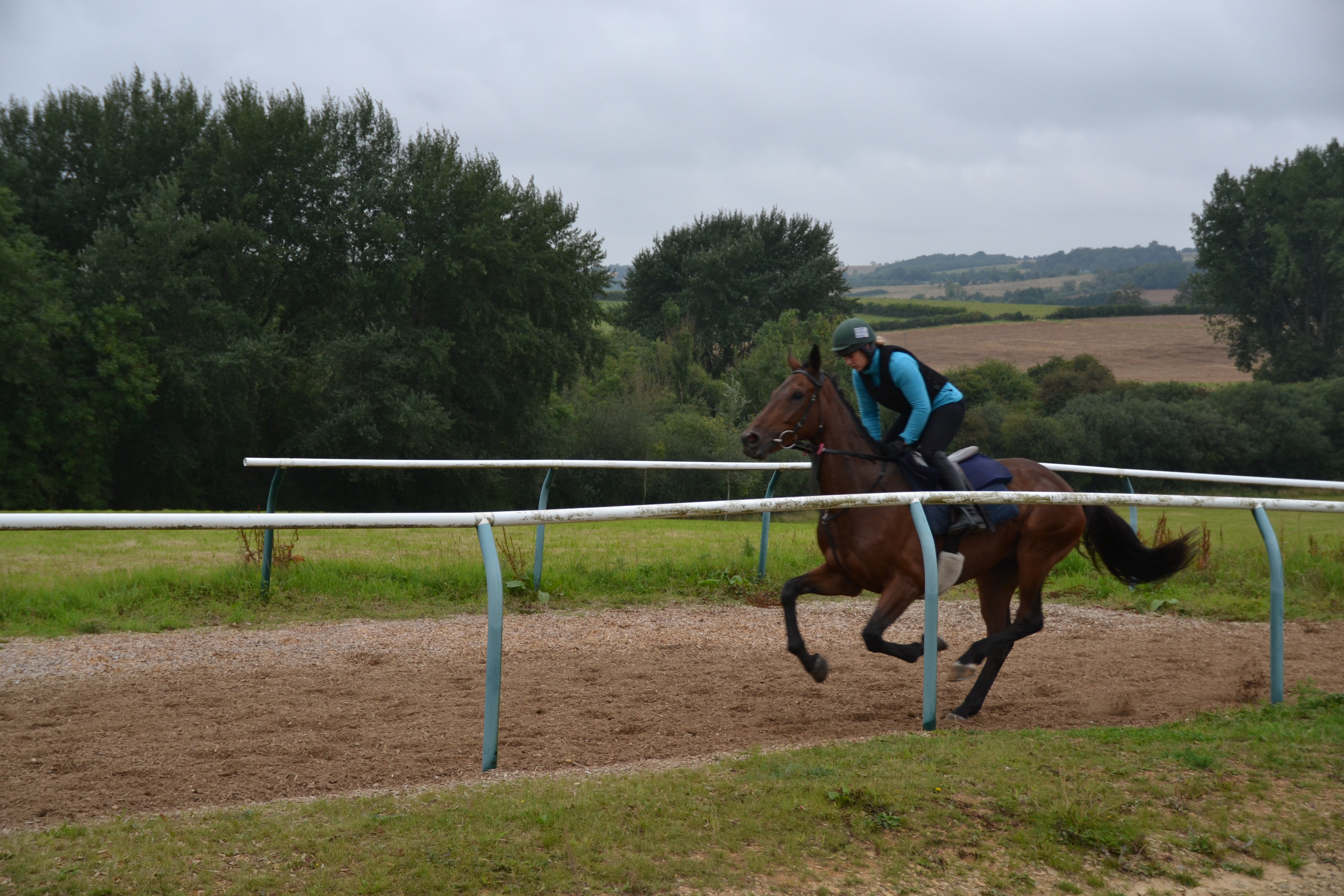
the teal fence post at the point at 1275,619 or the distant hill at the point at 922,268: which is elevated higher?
the distant hill at the point at 922,268

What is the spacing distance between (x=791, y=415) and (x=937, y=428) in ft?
3.00

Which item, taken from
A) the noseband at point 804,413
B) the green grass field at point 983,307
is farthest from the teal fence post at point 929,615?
the green grass field at point 983,307

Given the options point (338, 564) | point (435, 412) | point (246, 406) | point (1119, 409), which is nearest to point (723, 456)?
point (435, 412)

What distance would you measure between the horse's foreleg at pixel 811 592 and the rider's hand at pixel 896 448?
0.80m

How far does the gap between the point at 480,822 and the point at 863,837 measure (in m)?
1.32

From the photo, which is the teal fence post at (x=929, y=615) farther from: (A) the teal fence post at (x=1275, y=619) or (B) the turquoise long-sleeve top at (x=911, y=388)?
(A) the teal fence post at (x=1275, y=619)

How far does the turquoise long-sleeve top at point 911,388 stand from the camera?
5.81 m

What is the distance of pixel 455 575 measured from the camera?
29.8 feet

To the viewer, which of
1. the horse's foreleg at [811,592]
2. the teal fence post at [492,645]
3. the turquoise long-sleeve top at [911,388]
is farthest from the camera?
the turquoise long-sleeve top at [911,388]

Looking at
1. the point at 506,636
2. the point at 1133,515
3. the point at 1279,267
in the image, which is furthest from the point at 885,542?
the point at 1279,267

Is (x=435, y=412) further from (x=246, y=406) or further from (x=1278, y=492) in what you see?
(x=1278, y=492)

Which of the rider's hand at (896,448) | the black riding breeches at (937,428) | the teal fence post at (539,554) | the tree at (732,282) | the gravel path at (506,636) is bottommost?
the gravel path at (506,636)

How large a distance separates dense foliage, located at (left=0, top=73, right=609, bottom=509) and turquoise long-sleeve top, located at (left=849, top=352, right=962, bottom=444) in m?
23.4

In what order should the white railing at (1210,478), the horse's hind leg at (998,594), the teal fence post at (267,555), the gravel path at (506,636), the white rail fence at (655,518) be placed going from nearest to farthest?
the white rail fence at (655,518), the horse's hind leg at (998,594), the gravel path at (506,636), the white railing at (1210,478), the teal fence post at (267,555)
